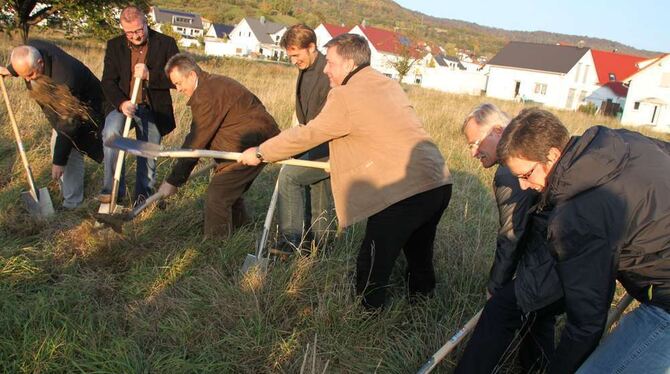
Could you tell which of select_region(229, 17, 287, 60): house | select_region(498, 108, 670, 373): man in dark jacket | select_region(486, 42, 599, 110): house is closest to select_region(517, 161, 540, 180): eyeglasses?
select_region(498, 108, 670, 373): man in dark jacket

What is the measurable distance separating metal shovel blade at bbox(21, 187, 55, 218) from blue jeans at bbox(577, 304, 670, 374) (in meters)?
4.18

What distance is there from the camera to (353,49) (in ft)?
9.61

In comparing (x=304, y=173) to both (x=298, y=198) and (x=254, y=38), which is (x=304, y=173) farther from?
(x=254, y=38)

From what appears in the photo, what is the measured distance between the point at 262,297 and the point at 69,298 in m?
1.20

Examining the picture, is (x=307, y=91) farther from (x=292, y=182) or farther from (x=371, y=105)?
(x=371, y=105)

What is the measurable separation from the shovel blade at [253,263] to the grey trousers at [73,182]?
205 centimetres

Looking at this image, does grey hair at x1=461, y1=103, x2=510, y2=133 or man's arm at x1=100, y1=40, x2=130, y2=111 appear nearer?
grey hair at x1=461, y1=103, x2=510, y2=133

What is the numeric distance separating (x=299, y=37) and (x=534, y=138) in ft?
7.80

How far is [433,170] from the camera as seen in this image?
9.74 feet

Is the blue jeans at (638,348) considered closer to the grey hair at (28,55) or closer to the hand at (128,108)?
the hand at (128,108)

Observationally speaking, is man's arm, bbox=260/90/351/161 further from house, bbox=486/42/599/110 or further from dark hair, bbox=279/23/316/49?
house, bbox=486/42/599/110

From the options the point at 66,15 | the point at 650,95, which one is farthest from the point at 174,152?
the point at 650,95

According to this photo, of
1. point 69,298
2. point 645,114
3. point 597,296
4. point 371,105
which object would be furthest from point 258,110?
point 645,114

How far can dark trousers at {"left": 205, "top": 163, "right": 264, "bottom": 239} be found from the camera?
3994 mm
